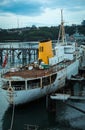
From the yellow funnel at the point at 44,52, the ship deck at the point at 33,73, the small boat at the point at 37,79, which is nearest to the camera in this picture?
the small boat at the point at 37,79

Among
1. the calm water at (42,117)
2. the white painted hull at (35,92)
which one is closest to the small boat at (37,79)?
the white painted hull at (35,92)

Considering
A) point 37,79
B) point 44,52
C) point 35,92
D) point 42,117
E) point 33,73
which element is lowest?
point 42,117

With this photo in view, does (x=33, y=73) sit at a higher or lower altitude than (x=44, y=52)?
lower

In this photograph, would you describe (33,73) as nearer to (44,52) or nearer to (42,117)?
(42,117)

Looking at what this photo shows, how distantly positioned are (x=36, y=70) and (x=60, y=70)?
3.30 m

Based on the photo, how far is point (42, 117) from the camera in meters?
37.7

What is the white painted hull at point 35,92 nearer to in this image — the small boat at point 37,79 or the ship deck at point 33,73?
the small boat at point 37,79

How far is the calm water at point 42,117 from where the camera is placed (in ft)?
112

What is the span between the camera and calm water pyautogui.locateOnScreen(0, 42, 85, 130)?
34156 millimetres

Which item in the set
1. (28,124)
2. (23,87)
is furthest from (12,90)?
(28,124)

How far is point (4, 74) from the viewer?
42.3 m

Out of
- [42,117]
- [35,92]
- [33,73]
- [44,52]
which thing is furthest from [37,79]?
[44,52]

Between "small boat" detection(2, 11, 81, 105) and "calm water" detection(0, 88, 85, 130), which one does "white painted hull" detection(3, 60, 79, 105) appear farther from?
"calm water" detection(0, 88, 85, 130)

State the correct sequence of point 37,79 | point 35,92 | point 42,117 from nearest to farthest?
point 42,117, point 35,92, point 37,79
